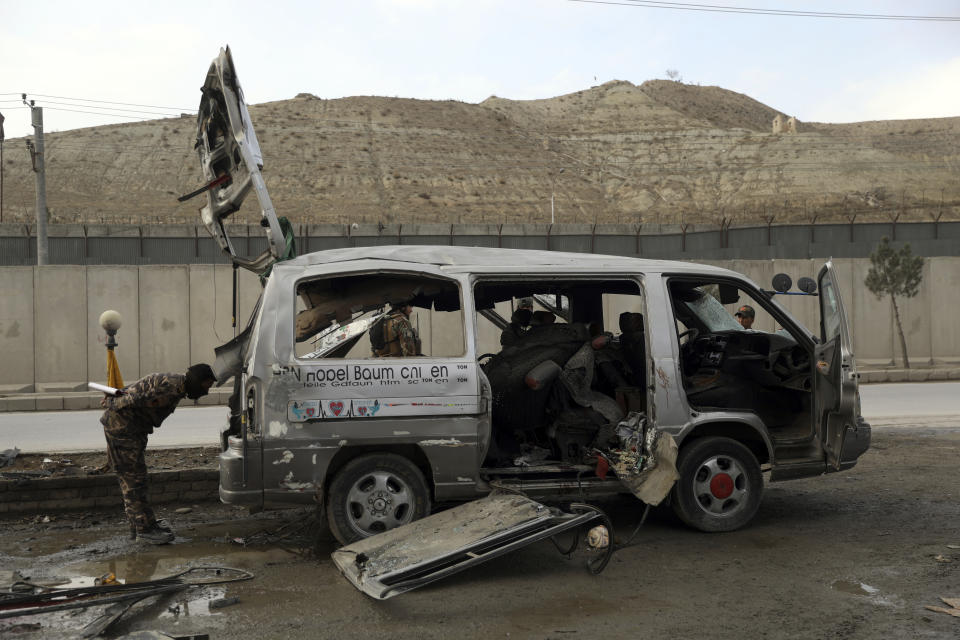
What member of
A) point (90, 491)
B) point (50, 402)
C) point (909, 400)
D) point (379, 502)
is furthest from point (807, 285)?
point (50, 402)

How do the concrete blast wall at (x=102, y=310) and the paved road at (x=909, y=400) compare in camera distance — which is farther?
the concrete blast wall at (x=102, y=310)

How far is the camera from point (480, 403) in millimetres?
6055

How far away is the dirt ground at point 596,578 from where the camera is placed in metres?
4.59

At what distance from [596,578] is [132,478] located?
3446 millimetres

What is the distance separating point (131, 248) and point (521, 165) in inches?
1942

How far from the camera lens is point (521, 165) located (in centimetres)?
7825

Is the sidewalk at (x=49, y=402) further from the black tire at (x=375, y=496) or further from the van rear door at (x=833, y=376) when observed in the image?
the van rear door at (x=833, y=376)

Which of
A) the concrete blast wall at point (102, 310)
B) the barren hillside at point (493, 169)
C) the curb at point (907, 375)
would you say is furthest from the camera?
the barren hillside at point (493, 169)

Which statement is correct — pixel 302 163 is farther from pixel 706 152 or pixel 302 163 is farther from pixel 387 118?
pixel 706 152

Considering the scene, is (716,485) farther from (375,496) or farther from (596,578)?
(375,496)

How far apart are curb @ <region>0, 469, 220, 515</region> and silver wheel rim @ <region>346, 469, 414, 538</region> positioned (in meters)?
2.25

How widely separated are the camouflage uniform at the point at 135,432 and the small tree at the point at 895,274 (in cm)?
1765

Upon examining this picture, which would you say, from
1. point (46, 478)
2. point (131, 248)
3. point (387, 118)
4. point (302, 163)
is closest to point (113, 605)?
point (46, 478)

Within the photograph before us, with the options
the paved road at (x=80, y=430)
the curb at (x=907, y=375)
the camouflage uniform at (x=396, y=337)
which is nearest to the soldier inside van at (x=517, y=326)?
the camouflage uniform at (x=396, y=337)
